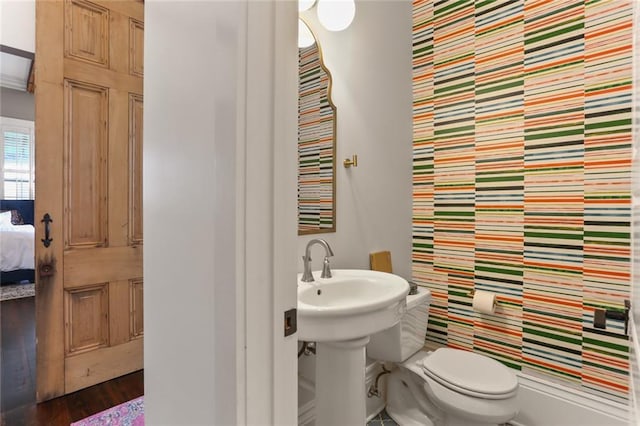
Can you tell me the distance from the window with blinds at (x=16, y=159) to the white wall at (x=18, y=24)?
3945mm

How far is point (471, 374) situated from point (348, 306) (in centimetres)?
93

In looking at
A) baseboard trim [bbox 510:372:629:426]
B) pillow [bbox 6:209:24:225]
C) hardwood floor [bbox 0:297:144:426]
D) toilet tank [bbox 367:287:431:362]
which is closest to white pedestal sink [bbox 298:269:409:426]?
toilet tank [bbox 367:287:431:362]

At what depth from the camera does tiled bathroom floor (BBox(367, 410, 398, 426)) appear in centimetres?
181

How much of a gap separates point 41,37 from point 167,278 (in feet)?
6.00

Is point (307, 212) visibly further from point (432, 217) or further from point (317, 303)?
point (432, 217)

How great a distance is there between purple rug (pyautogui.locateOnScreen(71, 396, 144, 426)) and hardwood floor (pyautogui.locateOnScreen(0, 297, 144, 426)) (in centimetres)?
6

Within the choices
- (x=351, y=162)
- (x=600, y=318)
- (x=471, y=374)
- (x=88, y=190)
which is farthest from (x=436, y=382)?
(x=88, y=190)

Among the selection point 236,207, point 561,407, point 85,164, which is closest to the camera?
point 236,207

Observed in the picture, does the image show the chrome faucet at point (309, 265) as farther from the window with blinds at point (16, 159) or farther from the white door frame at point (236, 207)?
the window with blinds at point (16, 159)

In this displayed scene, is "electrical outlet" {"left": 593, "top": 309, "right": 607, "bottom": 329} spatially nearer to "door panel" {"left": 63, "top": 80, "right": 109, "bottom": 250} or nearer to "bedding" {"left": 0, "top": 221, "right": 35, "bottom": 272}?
"door panel" {"left": 63, "top": 80, "right": 109, "bottom": 250}

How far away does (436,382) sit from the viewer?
1.53 metres

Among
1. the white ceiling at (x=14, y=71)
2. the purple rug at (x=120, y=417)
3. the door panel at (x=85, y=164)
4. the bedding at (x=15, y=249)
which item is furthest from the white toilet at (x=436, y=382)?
the bedding at (x=15, y=249)

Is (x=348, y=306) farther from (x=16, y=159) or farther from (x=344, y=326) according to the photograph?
(x=16, y=159)

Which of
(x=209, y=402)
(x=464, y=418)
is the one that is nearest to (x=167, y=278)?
(x=209, y=402)
